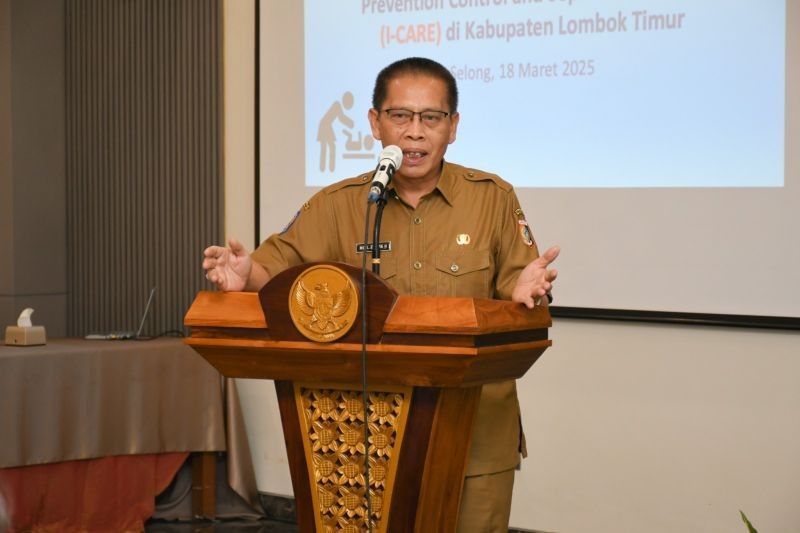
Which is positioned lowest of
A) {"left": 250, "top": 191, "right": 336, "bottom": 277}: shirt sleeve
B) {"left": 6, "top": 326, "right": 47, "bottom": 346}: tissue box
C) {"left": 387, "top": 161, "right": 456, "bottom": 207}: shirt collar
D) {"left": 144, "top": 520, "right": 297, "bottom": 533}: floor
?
{"left": 144, "top": 520, "right": 297, "bottom": 533}: floor

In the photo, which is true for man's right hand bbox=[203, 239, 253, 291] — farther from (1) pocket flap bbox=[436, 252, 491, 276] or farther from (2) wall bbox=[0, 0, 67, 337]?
(2) wall bbox=[0, 0, 67, 337]

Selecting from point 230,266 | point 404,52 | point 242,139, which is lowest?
point 230,266

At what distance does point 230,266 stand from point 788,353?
2516mm

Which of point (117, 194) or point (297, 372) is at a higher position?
point (117, 194)

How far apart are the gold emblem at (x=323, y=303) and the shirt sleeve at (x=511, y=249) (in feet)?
1.72

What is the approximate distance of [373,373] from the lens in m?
1.90

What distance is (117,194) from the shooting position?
550cm

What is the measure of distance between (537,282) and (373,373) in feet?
1.17

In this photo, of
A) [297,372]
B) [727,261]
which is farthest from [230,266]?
[727,261]

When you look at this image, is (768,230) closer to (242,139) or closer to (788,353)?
(788,353)

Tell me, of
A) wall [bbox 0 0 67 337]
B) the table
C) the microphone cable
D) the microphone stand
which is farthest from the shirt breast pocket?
wall [bbox 0 0 67 337]

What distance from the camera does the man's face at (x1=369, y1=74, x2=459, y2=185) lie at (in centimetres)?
228

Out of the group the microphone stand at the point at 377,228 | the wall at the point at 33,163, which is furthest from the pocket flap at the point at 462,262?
the wall at the point at 33,163

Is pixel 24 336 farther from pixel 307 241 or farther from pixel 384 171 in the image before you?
pixel 384 171
